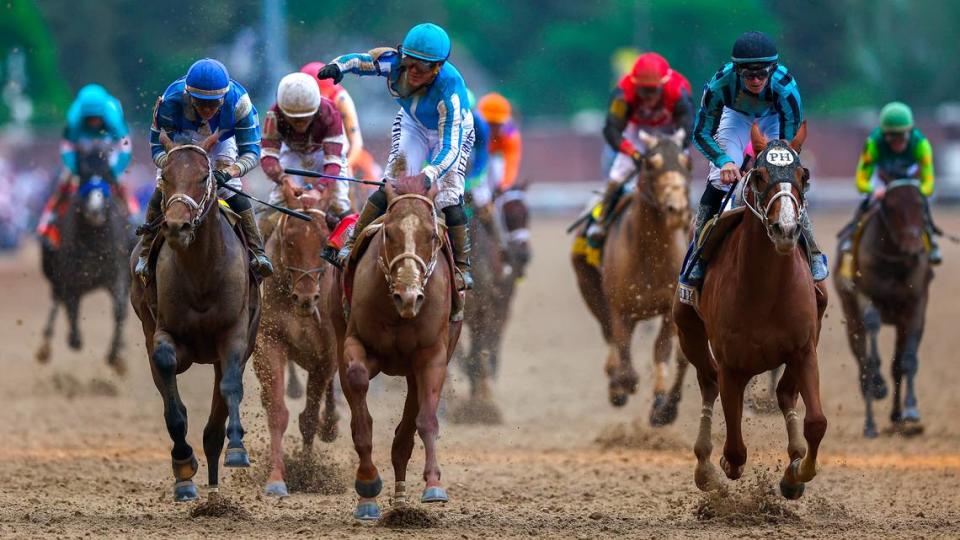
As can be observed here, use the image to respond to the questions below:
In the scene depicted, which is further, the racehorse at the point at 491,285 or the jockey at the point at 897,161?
the racehorse at the point at 491,285

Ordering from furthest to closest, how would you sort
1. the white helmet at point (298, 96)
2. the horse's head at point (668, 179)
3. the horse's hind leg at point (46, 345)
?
the horse's hind leg at point (46, 345), the horse's head at point (668, 179), the white helmet at point (298, 96)

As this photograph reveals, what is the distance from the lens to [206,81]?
10.3 meters

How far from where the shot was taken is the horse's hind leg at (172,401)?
32.6 feet

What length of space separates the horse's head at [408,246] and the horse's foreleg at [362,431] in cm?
42

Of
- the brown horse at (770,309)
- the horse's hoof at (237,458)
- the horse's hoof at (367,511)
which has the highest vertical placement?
the brown horse at (770,309)

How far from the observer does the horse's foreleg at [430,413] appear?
31.4ft

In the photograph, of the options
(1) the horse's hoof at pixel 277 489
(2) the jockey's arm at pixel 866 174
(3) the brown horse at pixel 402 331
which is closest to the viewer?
(3) the brown horse at pixel 402 331

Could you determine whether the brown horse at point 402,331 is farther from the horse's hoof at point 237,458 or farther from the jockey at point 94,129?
the jockey at point 94,129

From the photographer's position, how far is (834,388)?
18281 mm

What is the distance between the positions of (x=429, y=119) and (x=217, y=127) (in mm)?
1354

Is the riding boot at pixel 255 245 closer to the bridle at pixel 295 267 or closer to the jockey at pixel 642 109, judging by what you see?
the bridle at pixel 295 267

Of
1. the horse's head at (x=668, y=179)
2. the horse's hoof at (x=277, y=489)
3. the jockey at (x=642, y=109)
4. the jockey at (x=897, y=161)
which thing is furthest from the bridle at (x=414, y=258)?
the jockey at (x=897, y=161)

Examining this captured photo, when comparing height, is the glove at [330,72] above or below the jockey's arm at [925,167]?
below

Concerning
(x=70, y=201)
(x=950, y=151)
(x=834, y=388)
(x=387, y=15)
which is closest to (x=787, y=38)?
(x=387, y=15)
